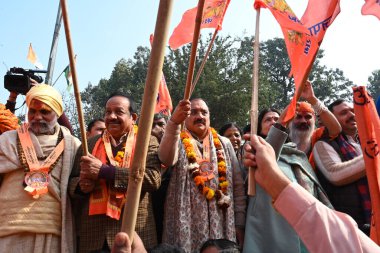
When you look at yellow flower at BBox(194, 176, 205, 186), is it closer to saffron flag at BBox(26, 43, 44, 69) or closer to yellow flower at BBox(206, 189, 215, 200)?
yellow flower at BBox(206, 189, 215, 200)

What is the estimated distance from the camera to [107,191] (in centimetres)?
301

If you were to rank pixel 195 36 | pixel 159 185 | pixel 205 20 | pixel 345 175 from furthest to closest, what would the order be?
pixel 205 20 → pixel 345 175 → pixel 159 185 → pixel 195 36

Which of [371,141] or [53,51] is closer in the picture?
[371,141]

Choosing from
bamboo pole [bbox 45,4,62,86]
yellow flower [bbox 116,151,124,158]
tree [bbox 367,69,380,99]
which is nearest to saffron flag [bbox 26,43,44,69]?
bamboo pole [bbox 45,4,62,86]

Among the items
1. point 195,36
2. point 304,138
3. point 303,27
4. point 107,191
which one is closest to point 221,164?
point 107,191

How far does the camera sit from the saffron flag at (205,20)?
12.7 ft

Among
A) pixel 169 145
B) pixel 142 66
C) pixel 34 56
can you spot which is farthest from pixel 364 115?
pixel 142 66

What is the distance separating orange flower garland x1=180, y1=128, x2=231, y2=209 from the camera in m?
3.22

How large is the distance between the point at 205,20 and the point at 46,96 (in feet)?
5.10

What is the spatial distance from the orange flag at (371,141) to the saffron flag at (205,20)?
65.6 inches

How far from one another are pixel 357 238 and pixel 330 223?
84 mm

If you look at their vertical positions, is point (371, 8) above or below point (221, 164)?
above

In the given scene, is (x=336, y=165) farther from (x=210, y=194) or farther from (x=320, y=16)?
(x=320, y=16)

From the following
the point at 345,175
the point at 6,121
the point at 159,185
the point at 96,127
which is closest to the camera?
the point at 159,185
